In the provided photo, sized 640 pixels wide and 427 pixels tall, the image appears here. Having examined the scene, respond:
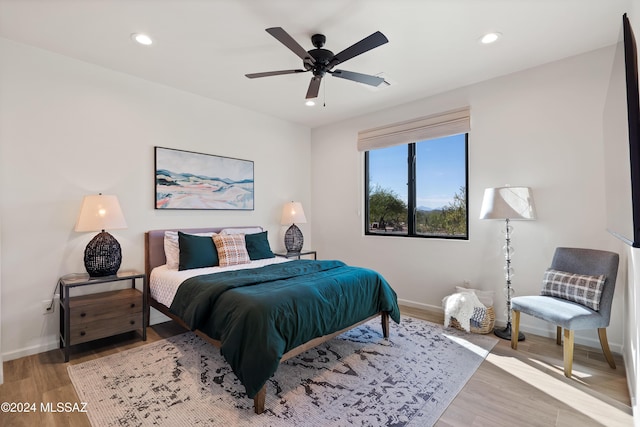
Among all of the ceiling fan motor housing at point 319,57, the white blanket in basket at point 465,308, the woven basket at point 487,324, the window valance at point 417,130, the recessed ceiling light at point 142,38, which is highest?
the recessed ceiling light at point 142,38

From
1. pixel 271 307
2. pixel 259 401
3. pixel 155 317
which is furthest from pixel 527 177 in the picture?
pixel 155 317

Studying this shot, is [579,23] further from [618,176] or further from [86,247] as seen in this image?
[86,247]

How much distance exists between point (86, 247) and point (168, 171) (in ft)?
3.85

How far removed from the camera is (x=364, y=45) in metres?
2.11

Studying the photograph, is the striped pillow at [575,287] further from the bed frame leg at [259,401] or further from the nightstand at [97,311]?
the nightstand at [97,311]

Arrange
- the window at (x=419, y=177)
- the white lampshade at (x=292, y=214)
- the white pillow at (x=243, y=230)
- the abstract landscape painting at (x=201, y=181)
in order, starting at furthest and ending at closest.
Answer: the white lampshade at (x=292, y=214), the white pillow at (x=243, y=230), the window at (x=419, y=177), the abstract landscape painting at (x=201, y=181)

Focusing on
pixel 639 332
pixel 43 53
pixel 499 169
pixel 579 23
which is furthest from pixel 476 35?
pixel 43 53

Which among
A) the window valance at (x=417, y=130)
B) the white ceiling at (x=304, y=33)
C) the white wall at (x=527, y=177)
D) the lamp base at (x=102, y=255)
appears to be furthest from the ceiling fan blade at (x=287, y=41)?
the lamp base at (x=102, y=255)

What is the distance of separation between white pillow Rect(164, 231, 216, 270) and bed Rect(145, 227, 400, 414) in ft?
0.08

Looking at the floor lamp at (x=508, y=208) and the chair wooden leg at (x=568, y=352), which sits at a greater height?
the floor lamp at (x=508, y=208)

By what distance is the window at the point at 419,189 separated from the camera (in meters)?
3.84

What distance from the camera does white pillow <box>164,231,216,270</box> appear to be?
3.31 meters

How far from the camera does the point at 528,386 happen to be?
2.21 meters

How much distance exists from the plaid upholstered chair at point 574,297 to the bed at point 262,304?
1.25 metres
